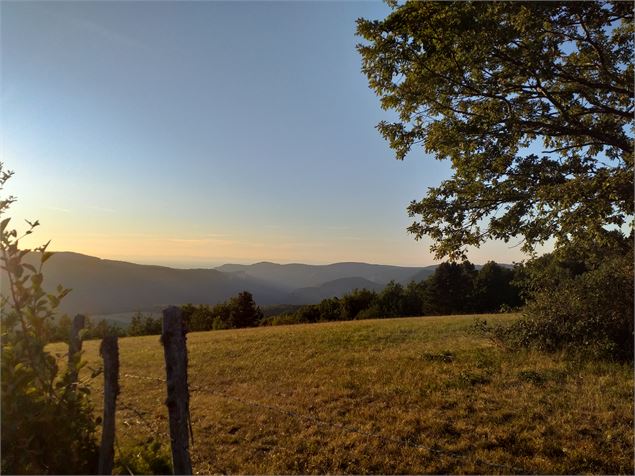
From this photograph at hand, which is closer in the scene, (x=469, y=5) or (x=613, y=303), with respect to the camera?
(x=469, y=5)

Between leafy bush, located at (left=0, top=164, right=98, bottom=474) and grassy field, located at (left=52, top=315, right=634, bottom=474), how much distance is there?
267cm

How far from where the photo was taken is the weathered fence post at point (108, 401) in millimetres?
4320

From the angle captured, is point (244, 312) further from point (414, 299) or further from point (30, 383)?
point (30, 383)

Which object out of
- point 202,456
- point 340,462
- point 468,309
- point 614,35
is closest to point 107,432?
point 202,456

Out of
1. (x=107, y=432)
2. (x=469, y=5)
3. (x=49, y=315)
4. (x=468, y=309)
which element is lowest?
(x=468, y=309)

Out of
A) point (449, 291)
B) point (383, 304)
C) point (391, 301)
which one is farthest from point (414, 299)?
point (383, 304)

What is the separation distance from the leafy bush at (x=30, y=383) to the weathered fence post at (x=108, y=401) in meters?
0.63

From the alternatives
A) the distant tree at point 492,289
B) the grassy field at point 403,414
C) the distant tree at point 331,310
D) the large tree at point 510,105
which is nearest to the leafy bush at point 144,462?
the grassy field at point 403,414

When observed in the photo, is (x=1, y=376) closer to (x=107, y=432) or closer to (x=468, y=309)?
(x=107, y=432)

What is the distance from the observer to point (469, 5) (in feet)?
24.6

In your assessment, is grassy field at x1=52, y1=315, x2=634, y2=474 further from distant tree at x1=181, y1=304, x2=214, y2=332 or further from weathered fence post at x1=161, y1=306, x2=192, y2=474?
distant tree at x1=181, y1=304, x2=214, y2=332

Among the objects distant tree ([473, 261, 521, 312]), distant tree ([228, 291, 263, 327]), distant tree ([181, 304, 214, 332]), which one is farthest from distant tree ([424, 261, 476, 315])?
distant tree ([181, 304, 214, 332])

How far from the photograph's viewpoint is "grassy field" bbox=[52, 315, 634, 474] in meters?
6.76

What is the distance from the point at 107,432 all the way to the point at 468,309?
74.2 metres
